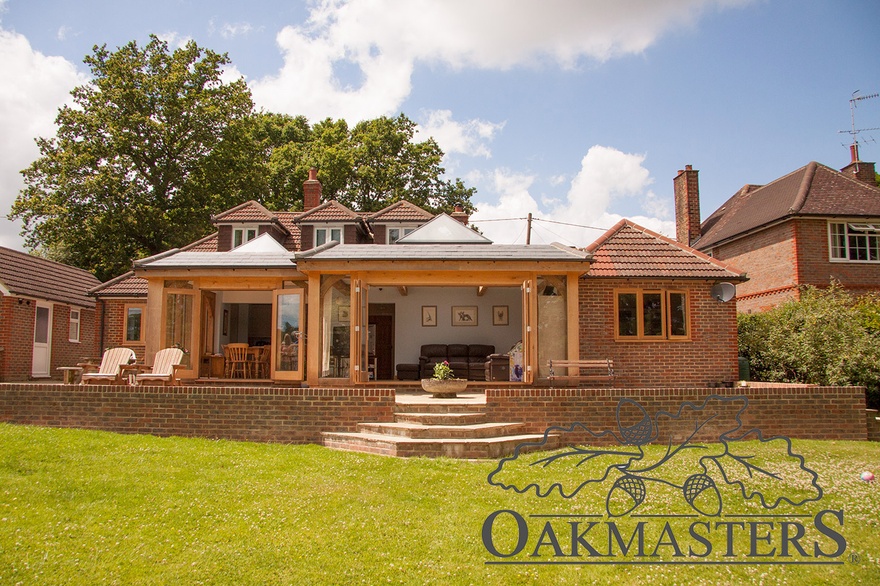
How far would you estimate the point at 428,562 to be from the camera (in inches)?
226

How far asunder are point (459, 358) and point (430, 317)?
1699mm

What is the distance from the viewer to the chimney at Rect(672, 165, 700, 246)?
2467 centimetres

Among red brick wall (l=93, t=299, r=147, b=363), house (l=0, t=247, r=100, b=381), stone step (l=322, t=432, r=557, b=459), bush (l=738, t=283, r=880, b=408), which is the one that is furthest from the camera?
red brick wall (l=93, t=299, r=147, b=363)

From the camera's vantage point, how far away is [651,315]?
15.1m

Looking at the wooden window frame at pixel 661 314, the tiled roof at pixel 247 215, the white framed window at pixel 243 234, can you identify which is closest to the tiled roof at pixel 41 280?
the tiled roof at pixel 247 215

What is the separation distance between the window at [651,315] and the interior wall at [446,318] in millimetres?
3647

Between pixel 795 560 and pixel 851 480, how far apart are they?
2709mm

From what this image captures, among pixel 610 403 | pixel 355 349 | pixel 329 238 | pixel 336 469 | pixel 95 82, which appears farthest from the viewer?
pixel 95 82

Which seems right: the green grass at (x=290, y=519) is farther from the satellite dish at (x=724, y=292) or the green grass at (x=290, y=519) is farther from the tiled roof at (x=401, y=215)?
the tiled roof at (x=401, y=215)

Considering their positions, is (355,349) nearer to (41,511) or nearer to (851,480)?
(41,511)

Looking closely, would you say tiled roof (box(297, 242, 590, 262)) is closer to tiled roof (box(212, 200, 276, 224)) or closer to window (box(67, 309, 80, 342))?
tiled roof (box(212, 200, 276, 224))

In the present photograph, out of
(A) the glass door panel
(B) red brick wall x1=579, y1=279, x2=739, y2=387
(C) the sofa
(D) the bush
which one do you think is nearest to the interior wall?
(C) the sofa

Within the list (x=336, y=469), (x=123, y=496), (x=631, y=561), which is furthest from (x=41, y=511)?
(x=631, y=561)

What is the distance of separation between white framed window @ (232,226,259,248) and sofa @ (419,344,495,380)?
674 centimetres
